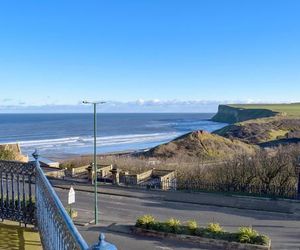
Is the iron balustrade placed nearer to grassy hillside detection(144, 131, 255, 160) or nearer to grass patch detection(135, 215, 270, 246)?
grass patch detection(135, 215, 270, 246)

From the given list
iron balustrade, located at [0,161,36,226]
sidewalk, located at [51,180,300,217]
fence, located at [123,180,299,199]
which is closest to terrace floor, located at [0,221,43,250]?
iron balustrade, located at [0,161,36,226]

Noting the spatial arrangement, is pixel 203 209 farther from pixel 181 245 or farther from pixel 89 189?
pixel 89 189

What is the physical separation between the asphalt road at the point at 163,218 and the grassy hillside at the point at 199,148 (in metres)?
34.6

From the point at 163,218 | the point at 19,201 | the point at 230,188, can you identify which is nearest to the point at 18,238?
the point at 19,201

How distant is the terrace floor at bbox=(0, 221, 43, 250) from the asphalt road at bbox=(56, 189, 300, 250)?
8622 mm

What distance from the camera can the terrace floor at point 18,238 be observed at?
9234 mm

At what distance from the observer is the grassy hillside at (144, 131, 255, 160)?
6519cm

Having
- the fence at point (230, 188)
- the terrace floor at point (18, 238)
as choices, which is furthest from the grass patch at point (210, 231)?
the fence at point (230, 188)

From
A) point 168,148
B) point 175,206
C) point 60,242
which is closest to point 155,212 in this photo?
point 175,206

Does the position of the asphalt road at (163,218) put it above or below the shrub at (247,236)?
below

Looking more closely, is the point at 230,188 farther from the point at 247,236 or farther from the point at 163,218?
the point at 247,236

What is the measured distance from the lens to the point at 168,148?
6756cm

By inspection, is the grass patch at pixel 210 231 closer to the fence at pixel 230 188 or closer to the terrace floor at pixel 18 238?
the terrace floor at pixel 18 238

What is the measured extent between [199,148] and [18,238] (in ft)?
201
